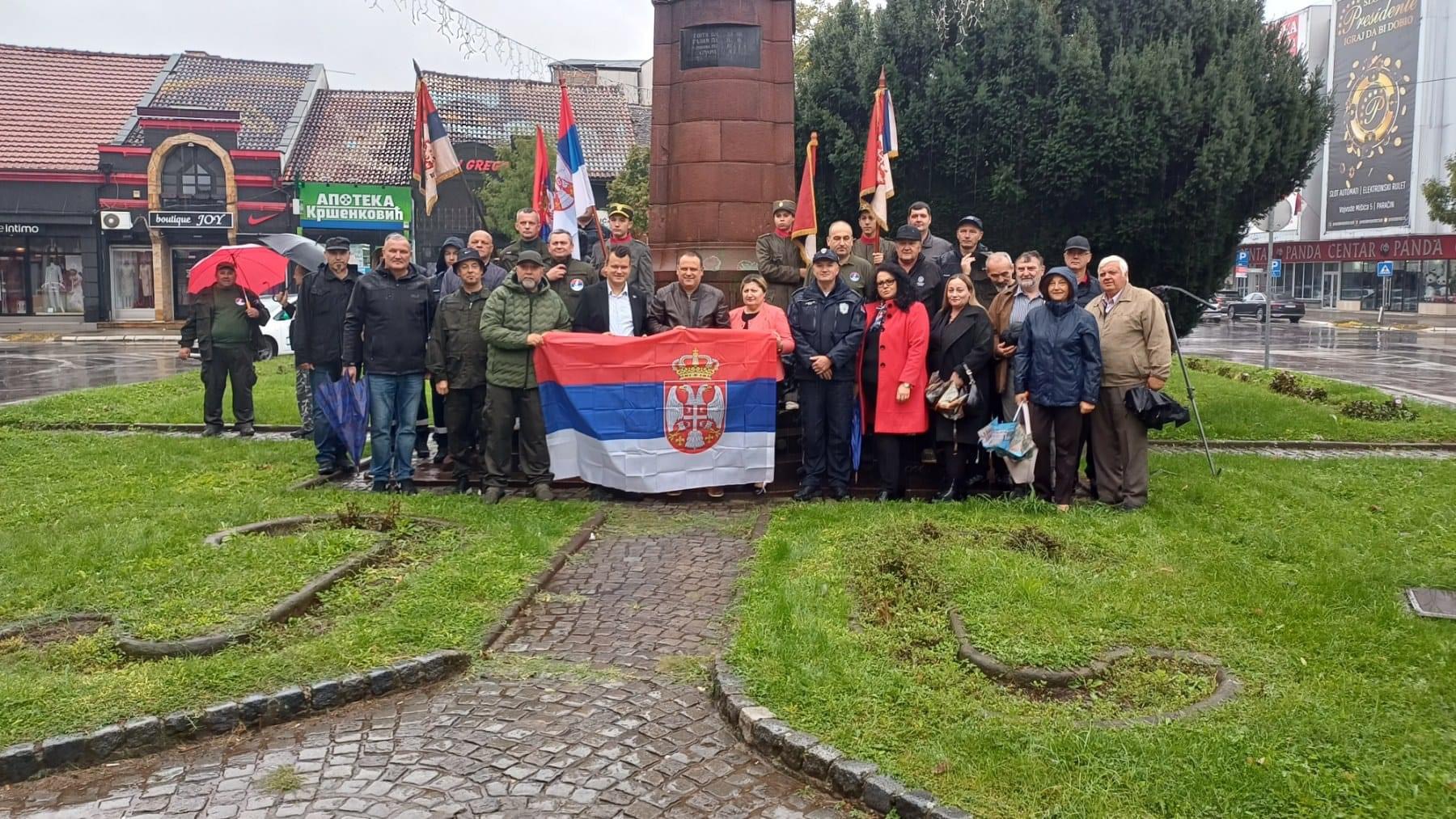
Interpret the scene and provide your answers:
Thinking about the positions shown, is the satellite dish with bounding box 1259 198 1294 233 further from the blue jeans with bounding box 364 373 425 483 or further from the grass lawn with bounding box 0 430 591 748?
the grass lawn with bounding box 0 430 591 748

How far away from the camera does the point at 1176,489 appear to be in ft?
30.8

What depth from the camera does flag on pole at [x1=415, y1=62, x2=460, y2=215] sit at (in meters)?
10.9

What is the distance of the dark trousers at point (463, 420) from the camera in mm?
9383

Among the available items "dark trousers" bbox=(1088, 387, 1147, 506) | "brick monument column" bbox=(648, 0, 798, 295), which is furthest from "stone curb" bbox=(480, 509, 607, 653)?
"dark trousers" bbox=(1088, 387, 1147, 506)

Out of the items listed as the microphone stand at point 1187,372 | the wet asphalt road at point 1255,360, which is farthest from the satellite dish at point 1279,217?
the microphone stand at point 1187,372

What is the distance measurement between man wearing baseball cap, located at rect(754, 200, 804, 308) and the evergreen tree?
377 centimetres

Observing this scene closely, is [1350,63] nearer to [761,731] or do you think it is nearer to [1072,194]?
[1072,194]

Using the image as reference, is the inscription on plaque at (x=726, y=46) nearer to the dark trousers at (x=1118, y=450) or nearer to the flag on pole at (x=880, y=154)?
the flag on pole at (x=880, y=154)

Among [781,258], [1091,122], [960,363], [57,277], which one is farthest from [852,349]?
[57,277]

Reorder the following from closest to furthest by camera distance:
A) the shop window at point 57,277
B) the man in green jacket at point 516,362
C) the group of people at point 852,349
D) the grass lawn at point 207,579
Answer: the grass lawn at point 207,579, the group of people at point 852,349, the man in green jacket at point 516,362, the shop window at point 57,277

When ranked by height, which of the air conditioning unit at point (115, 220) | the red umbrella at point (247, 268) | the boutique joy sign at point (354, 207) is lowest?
the red umbrella at point (247, 268)

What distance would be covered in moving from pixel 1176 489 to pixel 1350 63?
59778mm

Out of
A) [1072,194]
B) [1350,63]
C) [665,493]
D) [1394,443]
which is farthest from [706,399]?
[1350,63]

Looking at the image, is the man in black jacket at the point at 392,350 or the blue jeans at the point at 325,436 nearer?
the man in black jacket at the point at 392,350
